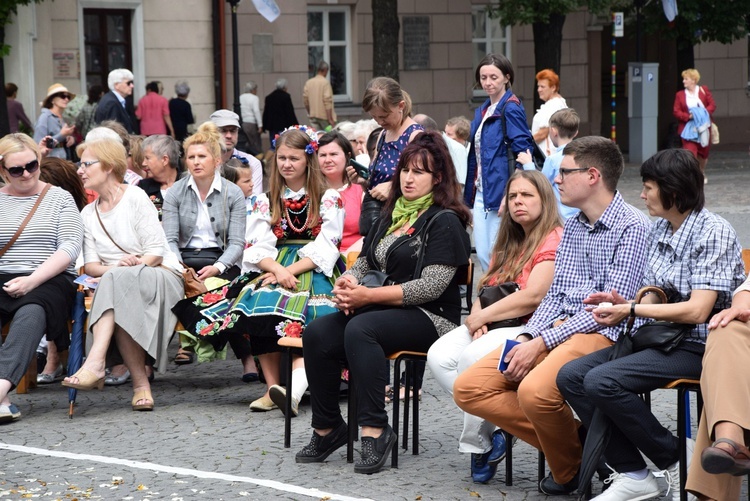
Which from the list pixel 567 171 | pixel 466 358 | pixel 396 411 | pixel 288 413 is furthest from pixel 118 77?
pixel 567 171

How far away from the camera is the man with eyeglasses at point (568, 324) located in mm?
5207

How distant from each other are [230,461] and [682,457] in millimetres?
2243

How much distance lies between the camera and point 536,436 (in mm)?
5383

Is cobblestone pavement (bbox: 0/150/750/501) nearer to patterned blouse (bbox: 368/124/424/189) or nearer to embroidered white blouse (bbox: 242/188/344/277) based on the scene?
embroidered white blouse (bbox: 242/188/344/277)

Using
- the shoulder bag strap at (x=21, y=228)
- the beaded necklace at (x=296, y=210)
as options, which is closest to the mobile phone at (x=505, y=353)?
the beaded necklace at (x=296, y=210)

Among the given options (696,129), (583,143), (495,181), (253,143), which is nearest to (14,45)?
(253,143)

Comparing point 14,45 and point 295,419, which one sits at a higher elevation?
point 14,45

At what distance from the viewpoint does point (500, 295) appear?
5.82m

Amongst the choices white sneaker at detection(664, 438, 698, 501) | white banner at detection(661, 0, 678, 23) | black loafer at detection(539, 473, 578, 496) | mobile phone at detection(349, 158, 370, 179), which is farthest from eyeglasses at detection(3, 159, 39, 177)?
white banner at detection(661, 0, 678, 23)

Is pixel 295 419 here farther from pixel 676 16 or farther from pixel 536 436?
pixel 676 16

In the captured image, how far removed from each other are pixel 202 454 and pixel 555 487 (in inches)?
73.2

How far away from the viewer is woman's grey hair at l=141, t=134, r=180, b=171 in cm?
893

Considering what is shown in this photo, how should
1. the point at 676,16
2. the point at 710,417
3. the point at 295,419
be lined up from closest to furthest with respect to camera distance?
the point at 710,417, the point at 295,419, the point at 676,16

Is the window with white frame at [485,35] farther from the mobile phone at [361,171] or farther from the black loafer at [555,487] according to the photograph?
the black loafer at [555,487]
